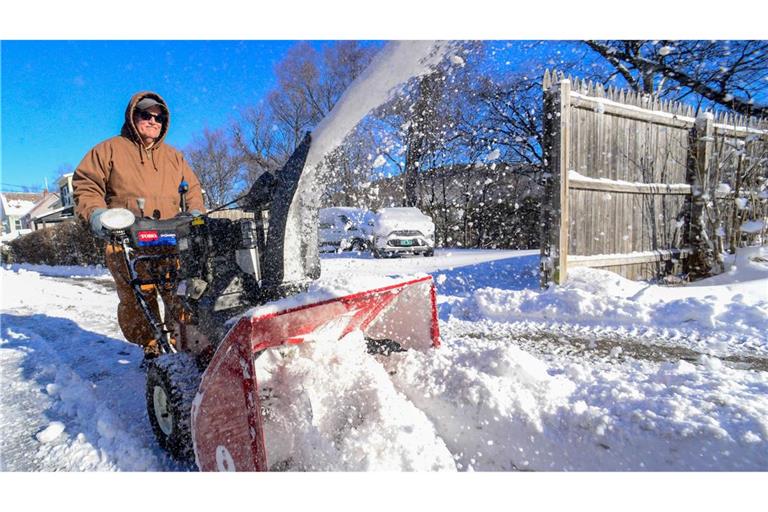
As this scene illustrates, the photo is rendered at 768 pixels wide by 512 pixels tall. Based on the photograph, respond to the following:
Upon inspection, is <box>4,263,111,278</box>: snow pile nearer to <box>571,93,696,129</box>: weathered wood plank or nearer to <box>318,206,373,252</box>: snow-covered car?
<box>318,206,373,252</box>: snow-covered car

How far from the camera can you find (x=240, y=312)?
1.98 meters

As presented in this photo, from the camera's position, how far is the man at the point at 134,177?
2.84 m

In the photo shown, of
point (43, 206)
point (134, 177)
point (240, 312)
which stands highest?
point (43, 206)

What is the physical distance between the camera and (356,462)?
1.55m

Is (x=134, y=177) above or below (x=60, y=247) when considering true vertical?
above

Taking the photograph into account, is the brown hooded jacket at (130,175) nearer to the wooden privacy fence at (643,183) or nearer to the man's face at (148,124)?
the man's face at (148,124)

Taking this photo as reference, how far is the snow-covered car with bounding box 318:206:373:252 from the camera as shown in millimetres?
11508

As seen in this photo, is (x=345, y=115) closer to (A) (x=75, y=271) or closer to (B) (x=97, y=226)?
(B) (x=97, y=226)

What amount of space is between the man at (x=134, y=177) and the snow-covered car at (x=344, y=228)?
27.0 feet

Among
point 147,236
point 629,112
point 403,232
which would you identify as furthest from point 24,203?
point 629,112

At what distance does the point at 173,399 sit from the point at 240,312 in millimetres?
480

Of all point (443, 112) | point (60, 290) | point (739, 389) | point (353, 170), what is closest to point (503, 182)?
point (443, 112)

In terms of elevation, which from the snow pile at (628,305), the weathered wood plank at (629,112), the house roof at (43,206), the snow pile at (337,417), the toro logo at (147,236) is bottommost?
the snow pile at (628,305)

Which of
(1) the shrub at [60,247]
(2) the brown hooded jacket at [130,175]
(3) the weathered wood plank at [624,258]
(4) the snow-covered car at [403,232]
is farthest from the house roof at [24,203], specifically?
(3) the weathered wood plank at [624,258]
